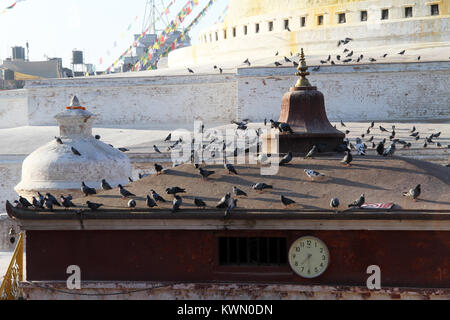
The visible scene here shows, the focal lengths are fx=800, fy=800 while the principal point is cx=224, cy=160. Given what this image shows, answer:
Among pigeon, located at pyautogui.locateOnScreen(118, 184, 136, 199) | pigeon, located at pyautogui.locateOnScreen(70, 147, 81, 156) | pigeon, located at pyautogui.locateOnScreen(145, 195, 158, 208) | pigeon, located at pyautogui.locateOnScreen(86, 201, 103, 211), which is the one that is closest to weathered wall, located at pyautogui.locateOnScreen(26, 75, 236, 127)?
pigeon, located at pyautogui.locateOnScreen(70, 147, 81, 156)

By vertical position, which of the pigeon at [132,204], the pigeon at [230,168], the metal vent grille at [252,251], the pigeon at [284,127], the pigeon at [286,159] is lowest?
the metal vent grille at [252,251]

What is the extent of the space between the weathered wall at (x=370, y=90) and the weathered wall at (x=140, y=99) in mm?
1756

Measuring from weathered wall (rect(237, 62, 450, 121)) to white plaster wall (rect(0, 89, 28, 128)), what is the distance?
27.5 feet

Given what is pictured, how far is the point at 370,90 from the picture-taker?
21.2 meters

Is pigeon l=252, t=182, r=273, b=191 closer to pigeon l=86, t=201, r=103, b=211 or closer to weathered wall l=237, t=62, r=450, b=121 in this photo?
pigeon l=86, t=201, r=103, b=211

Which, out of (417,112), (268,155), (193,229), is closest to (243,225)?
(193,229)

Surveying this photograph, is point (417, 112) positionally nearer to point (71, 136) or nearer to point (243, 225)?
point (71, 136)

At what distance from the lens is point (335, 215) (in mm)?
8258

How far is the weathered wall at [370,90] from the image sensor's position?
20828 millimetres

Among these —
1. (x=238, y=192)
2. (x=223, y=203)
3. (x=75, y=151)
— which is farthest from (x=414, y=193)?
(x=75, y=151)

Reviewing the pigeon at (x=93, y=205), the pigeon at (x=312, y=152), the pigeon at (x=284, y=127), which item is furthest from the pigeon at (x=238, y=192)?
the pigeon at (x=284, y=127)

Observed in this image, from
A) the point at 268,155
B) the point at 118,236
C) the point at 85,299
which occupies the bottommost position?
the point at 85,299

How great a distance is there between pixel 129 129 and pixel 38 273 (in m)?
14.6

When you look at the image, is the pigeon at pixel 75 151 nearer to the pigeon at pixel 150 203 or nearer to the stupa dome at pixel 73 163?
the stupa dome at pixel 73 163
